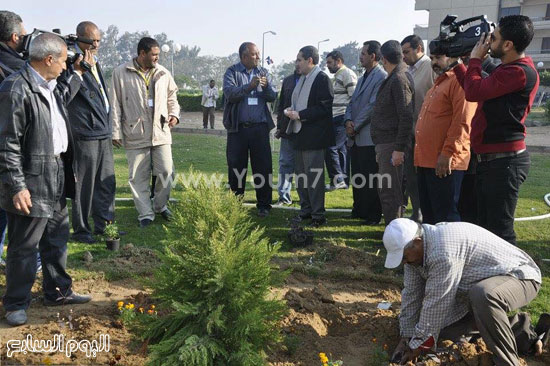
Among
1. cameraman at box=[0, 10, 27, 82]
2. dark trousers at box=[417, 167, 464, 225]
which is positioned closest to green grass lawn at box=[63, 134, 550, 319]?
dark trousers at box=[417, 167, 464, 225]

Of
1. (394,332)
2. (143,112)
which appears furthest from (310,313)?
(143,112)

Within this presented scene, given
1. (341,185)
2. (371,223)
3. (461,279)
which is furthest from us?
(341,185)

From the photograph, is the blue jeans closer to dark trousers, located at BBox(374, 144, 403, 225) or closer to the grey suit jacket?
the grey suit jacket

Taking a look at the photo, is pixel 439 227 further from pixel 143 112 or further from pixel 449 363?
pixel 143 112

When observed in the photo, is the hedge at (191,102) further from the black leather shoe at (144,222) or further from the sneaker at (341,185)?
the black leather shoe at (144,222)

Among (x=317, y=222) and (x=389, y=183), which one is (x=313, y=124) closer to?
(x=317, y=222)

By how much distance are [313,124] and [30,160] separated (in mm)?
4079

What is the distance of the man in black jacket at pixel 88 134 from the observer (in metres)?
6.25

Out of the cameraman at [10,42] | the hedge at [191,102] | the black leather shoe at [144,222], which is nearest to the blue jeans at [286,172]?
the black leather shoe at [144,222]

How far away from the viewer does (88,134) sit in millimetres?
6305

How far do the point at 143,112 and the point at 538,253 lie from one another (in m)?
5.51

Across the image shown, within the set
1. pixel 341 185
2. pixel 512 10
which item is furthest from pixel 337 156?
pixel 512 10

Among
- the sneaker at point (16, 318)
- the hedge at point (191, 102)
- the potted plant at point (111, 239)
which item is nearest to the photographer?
the sneaker at point (16, 318)

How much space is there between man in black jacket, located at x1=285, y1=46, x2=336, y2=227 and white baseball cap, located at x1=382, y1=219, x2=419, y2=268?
372 centimetres
